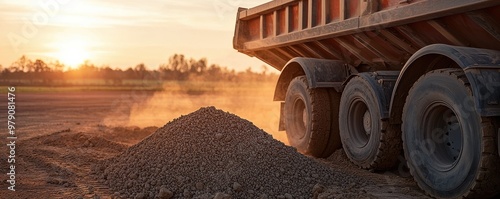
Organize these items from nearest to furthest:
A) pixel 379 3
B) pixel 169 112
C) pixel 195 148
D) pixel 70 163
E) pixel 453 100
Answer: pixel 453 100 → pixel 379 3 → pixel 195 148 → pixel 70 163 → pixel 169 112

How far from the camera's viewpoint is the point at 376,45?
691 centimetres

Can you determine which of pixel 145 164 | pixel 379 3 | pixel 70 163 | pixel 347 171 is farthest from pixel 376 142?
pixel 70 163

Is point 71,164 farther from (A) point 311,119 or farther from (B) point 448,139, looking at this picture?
(B) point 448,139

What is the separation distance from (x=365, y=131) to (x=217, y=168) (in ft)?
6.77

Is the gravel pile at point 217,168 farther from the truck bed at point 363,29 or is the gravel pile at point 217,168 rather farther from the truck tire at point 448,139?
the truck bed at point 363,29

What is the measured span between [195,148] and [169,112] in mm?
10396

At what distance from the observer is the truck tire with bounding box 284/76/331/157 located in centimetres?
802

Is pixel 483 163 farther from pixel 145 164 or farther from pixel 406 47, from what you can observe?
pixel 145 164

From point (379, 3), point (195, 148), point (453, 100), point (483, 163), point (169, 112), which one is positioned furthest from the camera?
point (169, 112)

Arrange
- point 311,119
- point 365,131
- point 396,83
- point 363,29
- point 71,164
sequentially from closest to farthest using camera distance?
point 396,83
point 363,29
point 365,131
point 71,164
point 311,119

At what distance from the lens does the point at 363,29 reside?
21.6ft

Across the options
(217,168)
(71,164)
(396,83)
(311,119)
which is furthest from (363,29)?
(71,164)

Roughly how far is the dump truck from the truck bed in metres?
0.01

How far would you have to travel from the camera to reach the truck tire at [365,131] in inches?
254
